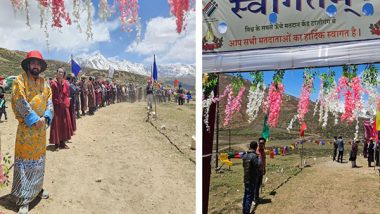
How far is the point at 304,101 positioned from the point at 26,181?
2.79 meters

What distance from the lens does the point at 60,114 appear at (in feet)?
14.6

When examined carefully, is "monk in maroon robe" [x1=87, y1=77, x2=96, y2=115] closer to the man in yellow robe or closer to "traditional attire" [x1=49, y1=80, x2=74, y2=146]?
"traditional attire" [x1=49, y1=80, x2=74, y2=146]

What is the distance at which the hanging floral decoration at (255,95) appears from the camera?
191 inches

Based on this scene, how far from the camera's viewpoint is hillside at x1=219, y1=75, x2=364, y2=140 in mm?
4613

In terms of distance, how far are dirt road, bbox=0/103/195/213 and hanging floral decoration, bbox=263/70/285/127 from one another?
106cm

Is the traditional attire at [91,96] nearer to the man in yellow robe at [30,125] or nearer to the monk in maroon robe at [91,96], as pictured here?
the monk in maroon robe at [91,96]

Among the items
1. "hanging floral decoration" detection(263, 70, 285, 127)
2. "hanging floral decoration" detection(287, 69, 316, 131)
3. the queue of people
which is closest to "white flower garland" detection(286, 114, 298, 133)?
"hanging floral decoration" detection(287, 69, 316, 131)

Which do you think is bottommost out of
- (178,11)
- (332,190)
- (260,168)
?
(332,190)

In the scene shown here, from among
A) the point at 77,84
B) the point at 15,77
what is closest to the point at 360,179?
the point at 77,84

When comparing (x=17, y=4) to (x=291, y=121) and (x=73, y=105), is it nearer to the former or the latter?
(x=73, y=105)

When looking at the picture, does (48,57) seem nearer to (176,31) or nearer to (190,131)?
(176,31)

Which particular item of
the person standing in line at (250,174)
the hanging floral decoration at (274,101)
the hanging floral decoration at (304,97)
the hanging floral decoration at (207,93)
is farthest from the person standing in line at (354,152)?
the hanging floral decoration at (207,93)

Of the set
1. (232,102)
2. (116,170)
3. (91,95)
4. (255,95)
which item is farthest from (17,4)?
(255,95)

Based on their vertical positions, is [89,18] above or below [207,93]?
above
